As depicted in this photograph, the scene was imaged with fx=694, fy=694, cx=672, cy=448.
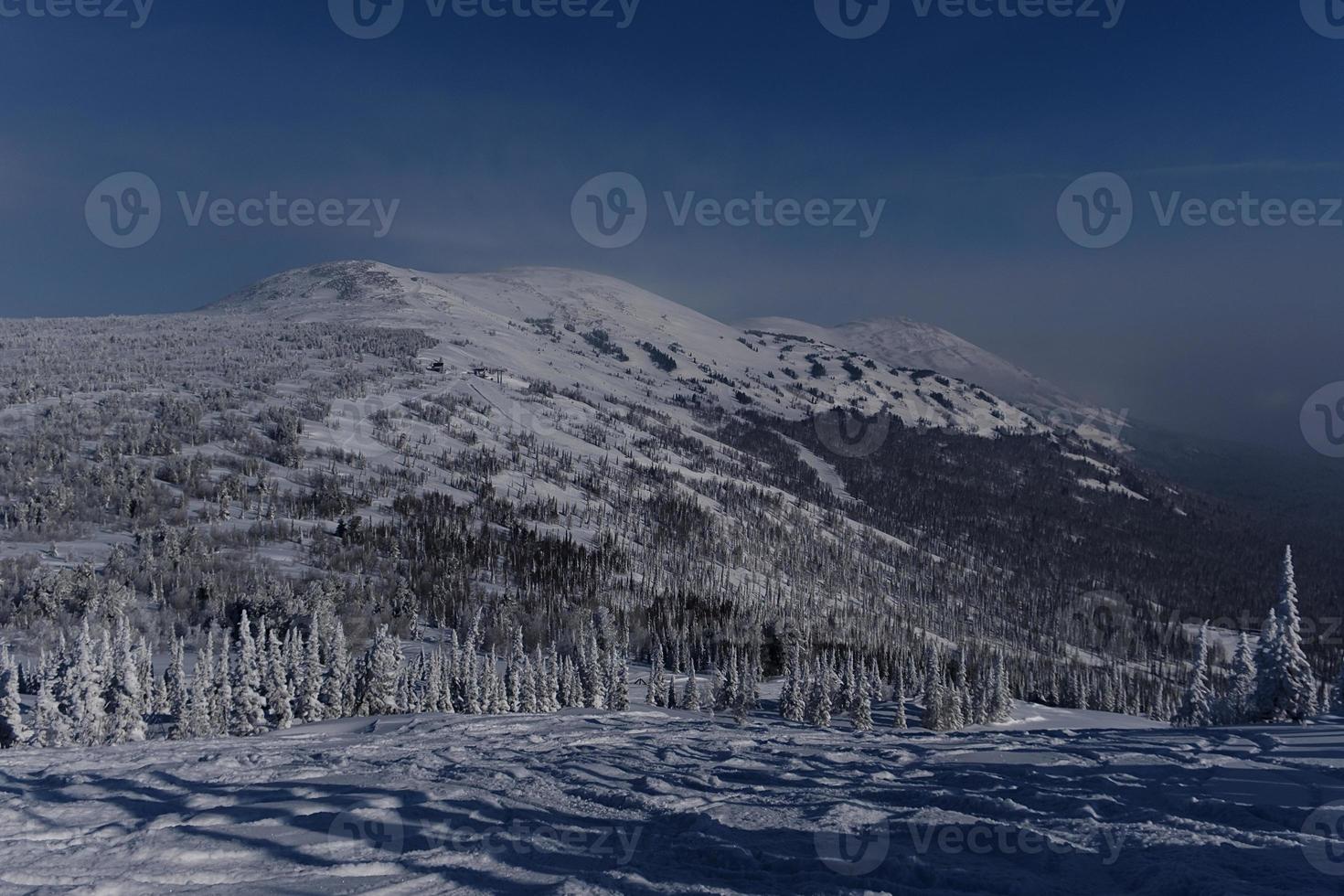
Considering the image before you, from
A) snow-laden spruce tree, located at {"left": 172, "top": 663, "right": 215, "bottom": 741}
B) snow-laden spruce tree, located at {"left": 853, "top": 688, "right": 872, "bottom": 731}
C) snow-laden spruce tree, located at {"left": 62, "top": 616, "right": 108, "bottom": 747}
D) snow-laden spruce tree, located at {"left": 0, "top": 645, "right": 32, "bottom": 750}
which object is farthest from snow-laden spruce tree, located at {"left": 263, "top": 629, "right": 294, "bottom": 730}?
snow-laden spruce tree, located at {"left": 853, "top": 688, "right": 872, "bottom": 731}

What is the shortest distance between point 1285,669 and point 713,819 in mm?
43923

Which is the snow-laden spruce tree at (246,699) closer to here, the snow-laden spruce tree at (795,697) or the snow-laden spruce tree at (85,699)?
the snow-laden spruce tree at (85,699)

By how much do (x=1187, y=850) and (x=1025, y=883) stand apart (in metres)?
3.47

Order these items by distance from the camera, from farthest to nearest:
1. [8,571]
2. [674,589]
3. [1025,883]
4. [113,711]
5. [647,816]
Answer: [674,589], [8,571], [113,711], [647,816], [1025,883]

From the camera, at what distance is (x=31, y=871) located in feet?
44.8

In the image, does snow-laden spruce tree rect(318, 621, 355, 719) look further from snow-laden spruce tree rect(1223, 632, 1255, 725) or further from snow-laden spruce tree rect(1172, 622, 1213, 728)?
snow-laden spruce tree rect(1172, 622, 1213, 728)

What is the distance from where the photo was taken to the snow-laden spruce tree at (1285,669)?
133 ft

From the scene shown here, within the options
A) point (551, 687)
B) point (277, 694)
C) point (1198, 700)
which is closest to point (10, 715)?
point (277, 694)

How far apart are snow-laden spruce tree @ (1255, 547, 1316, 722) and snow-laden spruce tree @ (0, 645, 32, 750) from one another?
78.7 metres

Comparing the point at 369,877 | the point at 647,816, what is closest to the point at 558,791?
the point at 647,816

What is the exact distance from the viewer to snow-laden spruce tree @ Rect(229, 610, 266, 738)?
2088 inches

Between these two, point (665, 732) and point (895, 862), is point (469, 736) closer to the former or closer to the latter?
point (665, 732)

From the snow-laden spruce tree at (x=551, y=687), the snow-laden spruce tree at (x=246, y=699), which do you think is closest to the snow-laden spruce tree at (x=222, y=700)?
the snow-laden spruce tree at (x=246, y=699)

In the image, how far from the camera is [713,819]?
52.2ft
